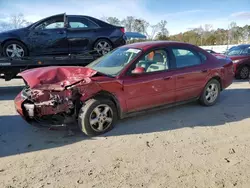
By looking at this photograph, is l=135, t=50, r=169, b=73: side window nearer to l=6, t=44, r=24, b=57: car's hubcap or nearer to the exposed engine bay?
the exposed engine bay

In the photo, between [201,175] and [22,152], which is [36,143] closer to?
[22,152]

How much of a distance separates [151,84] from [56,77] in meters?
1.73

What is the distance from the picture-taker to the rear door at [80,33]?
258 inches

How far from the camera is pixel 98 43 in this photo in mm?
6820

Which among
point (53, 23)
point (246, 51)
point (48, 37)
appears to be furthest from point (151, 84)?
point (246, 51)

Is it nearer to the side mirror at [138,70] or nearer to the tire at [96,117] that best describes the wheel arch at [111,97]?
the tire at [96,117]

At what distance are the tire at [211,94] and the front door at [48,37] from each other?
13.2 ft

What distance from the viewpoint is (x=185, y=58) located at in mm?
4941

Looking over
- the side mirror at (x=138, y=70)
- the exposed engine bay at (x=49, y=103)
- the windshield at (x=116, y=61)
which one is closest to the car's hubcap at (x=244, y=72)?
the windshield at (x=116, y=61)

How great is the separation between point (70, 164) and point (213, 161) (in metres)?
1.91

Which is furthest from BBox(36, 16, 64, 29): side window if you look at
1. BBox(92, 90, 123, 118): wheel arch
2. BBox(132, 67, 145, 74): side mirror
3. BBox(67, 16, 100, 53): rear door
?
BBox(92, 90, 123, 118): wheel arch

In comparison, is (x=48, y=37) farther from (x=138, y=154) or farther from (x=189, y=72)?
(x=138, y=154)

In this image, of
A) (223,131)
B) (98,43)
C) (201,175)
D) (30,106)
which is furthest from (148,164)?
(98,43)

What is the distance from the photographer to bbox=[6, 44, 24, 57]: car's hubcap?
6.19 metres
